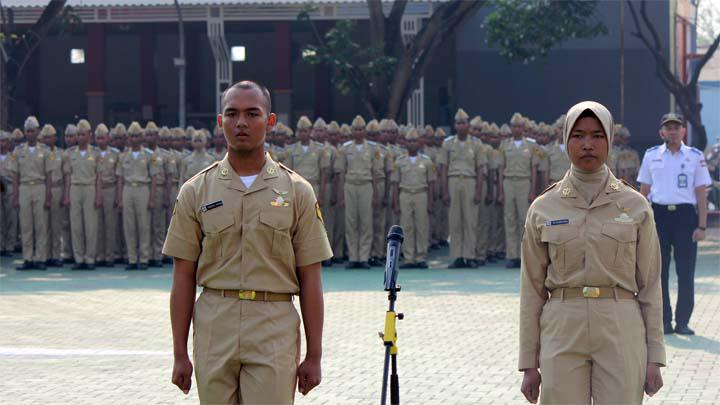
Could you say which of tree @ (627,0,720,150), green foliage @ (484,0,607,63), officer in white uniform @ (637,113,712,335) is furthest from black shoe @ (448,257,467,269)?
tree @ (627,0,720,150)

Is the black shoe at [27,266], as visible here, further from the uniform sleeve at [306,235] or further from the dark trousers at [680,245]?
the uniform sleeve at [306,235]

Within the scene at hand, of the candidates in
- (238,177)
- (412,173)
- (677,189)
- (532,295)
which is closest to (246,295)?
(238,177)

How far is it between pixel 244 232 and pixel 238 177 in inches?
9.4

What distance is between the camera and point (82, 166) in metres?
21.5

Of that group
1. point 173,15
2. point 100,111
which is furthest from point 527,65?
point 100,111

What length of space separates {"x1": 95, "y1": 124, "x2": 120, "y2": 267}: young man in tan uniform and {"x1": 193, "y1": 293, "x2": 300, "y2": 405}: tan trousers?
16.5 meters

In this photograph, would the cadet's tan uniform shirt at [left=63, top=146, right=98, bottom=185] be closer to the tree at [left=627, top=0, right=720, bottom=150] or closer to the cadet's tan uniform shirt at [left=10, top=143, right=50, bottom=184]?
the cadet's tan uniform shirt at [left=10, top=143, right=50, bottom=184]

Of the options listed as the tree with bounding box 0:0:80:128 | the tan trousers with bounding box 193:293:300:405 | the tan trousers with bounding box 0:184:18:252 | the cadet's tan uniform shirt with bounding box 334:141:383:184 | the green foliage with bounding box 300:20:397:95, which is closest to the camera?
the tan trousers with bounding box 193:293:300:405

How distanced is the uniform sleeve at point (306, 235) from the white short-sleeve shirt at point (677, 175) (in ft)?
23.7

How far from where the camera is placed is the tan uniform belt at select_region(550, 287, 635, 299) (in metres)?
5.65

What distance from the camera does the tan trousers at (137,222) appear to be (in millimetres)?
21234

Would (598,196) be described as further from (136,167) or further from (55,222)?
(55,222)

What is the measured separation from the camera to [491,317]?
14.0 meters

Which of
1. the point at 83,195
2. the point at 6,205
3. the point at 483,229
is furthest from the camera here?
the point at 6,205
